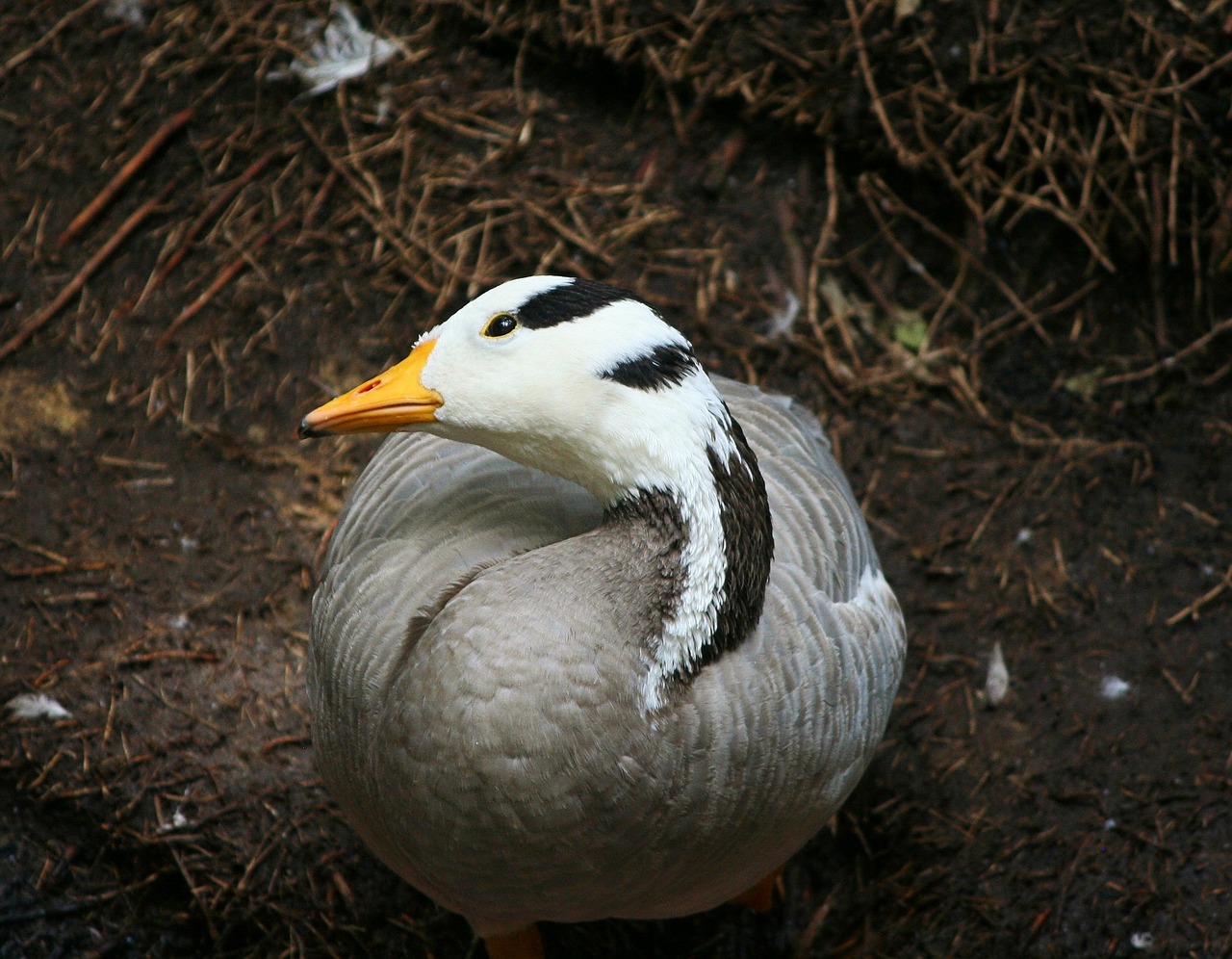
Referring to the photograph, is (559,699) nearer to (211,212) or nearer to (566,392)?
(566,392)

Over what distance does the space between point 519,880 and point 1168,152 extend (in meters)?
3.29

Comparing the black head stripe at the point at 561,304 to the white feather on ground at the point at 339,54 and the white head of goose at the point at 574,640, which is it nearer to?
the white head of goose at the point at 574,640

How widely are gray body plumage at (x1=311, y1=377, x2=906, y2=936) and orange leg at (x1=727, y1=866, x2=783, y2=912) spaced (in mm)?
558

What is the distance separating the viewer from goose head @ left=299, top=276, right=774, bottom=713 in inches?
78.0

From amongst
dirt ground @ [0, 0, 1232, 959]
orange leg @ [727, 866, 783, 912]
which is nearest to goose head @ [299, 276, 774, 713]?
orange leg @ [727, 866, 783, 912]

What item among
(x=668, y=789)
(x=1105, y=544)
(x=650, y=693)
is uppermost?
(x=650, y=693)

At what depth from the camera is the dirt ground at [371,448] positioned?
3188 millimetres

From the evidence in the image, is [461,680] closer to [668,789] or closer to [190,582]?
[668,789]

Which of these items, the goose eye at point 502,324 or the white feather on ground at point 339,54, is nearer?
the goose eye at point 502,324

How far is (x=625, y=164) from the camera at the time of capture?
165 inches

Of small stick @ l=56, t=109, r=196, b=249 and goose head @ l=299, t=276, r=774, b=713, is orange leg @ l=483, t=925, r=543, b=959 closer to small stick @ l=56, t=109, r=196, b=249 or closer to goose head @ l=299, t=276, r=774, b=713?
goose head @ l=299, t=276, r=774, b=713

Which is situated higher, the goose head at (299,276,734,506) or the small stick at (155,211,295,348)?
the goose head at (299,276,734,506)

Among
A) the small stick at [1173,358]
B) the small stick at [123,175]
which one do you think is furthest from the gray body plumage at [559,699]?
the small stick at [123,175]

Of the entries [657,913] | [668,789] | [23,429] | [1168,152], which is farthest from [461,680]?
[1168,152]
